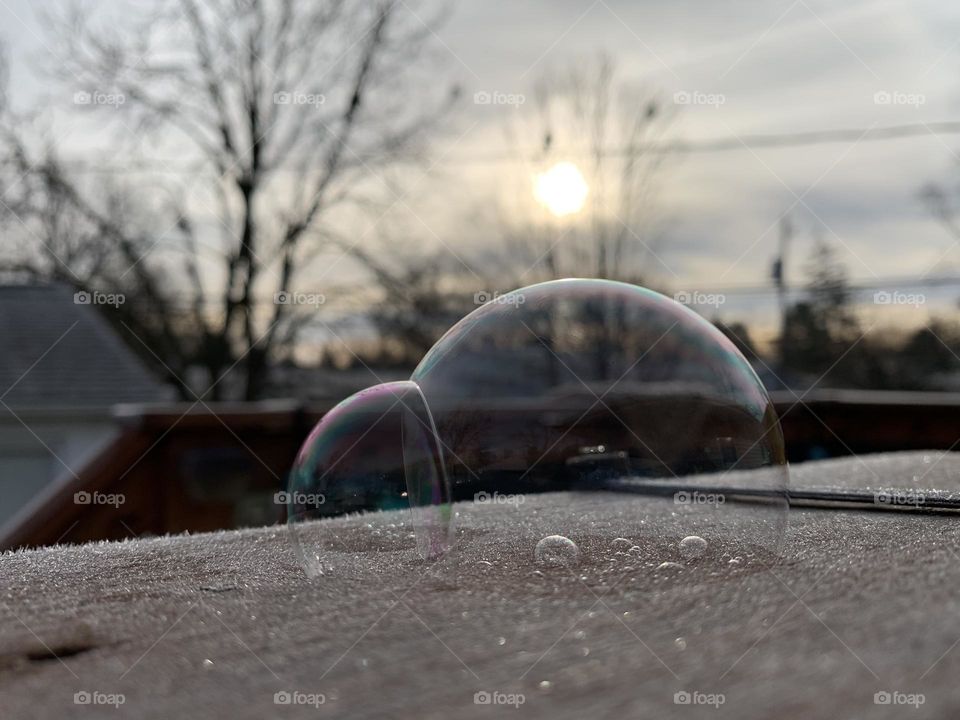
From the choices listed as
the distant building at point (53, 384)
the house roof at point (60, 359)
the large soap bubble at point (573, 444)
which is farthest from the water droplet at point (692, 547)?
the house roof at point (60, 359)

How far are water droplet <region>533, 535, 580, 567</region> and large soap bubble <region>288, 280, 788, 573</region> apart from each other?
0.04 meters

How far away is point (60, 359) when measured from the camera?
13812 millimetres

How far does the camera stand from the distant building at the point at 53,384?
1234cm

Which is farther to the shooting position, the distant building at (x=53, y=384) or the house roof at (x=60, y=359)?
the house roof at (x=60, y=359)

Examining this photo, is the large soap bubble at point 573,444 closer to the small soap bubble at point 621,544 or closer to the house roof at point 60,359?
Result: the small soap bubble at point 621,544

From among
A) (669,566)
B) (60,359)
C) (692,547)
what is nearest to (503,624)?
(669,566)

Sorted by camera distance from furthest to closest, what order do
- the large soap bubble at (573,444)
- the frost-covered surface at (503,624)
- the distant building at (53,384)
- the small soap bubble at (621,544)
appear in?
the distant building at (53,384), the large soap bubble at (573,444), the small soap bubble at (621,544), the frost-covered surface at (503,624)

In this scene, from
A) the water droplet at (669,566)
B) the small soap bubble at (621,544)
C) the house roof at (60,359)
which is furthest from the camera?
the house roof at (60,359)

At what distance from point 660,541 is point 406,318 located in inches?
449

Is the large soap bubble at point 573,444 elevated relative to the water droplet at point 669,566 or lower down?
elevated

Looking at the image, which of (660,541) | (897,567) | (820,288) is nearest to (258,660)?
(660,541)

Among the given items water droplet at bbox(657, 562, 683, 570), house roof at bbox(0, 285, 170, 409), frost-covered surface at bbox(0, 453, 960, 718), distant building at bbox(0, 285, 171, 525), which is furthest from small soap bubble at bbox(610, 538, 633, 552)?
house roof at bbox(0, 285, 170, 409)

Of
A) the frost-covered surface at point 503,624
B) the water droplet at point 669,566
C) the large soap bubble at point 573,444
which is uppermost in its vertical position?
the large soap bubble at point 573,444

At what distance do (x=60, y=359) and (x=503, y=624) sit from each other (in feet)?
46.2
